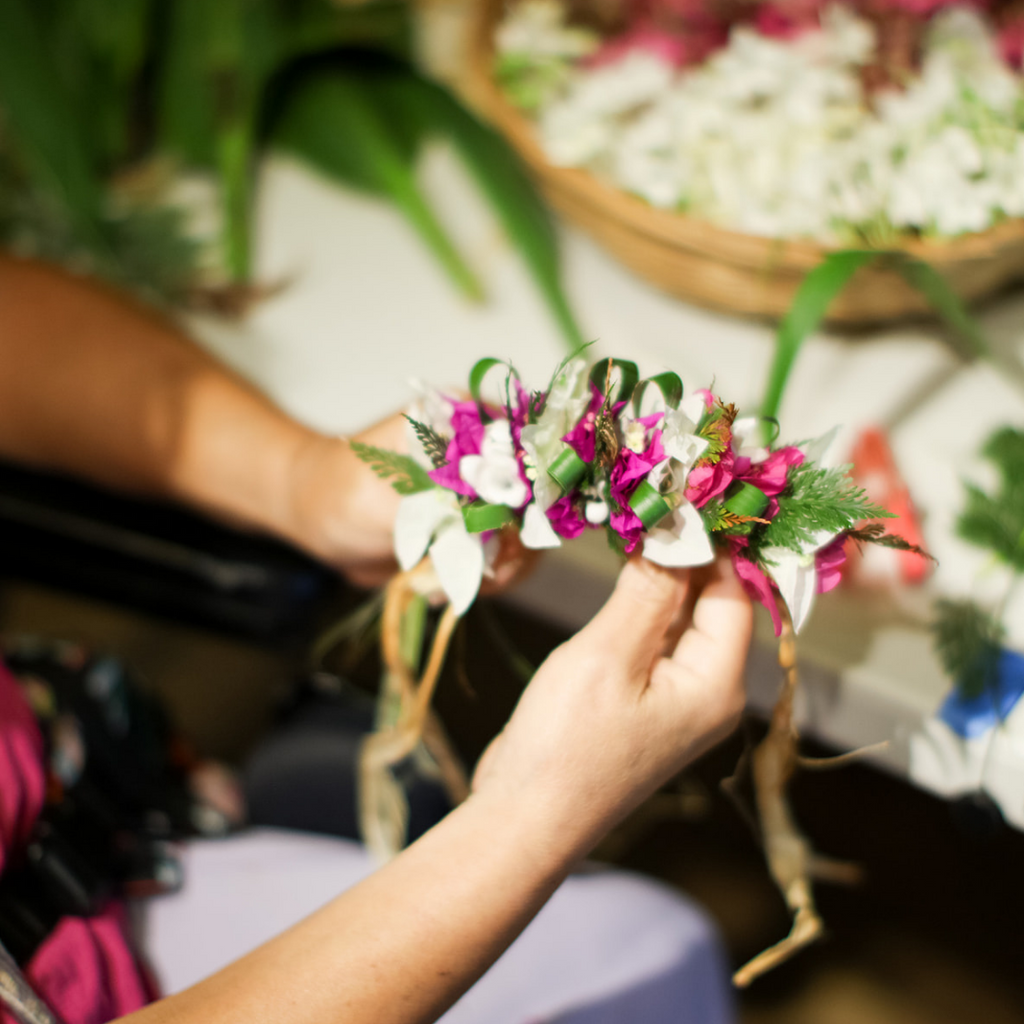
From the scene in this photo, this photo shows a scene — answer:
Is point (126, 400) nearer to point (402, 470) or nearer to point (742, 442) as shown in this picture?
point (402, 470)

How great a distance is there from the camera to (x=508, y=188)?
2.39 ft

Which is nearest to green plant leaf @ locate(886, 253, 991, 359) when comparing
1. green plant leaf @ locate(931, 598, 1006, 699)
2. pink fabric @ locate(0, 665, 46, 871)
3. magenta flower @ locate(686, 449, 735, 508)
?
green plant leaf @ locate(931, 598, 1006, 699)

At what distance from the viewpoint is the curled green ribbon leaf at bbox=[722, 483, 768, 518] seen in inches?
13.6

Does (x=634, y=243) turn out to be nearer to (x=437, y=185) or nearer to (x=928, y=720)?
(x=437, y=185)

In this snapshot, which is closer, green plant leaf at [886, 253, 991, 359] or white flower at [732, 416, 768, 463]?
white flower at [732, 416, 768, 463]

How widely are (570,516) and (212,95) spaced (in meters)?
0.65

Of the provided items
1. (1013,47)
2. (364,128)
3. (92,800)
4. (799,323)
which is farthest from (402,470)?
(1013,47)

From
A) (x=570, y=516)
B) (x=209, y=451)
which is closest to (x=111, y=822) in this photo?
(x=209, y=451)

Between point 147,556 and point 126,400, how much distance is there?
0.50ft

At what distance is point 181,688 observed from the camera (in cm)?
122

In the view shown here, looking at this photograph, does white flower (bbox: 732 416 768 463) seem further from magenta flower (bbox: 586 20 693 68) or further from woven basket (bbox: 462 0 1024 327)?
magenta flower (bbox: 586 20 693 68)

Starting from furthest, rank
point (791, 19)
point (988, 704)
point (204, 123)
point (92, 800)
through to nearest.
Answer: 1. point (204, 123)
2. point (791, 19)
3. point (92, 800)
4. point (988, 704)

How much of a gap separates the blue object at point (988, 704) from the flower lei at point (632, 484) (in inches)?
6.0

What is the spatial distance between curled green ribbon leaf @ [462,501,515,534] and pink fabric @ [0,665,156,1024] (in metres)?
0.33
